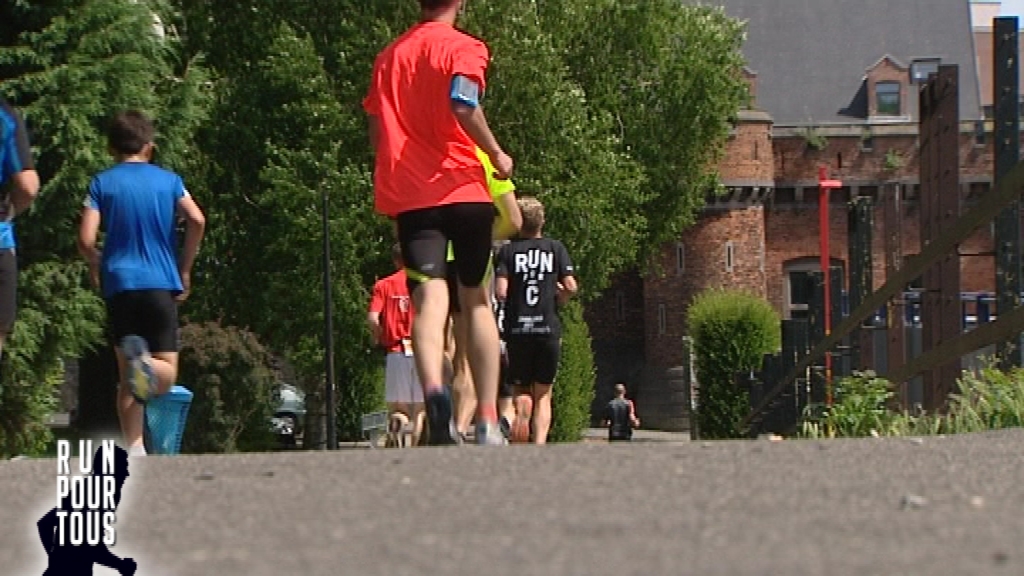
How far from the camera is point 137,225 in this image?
36.5ft

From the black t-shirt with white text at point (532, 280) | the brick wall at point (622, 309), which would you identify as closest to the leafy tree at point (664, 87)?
the brick wall at point (622, 309)

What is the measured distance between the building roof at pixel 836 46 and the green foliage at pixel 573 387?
67.7ft

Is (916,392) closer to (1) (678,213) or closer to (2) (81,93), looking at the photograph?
(2) (81,93)

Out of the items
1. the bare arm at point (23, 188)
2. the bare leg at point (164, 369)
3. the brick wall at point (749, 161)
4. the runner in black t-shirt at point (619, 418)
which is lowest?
the runner in black t-shirt at point (619, 418)

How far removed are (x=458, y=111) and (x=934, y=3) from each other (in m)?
75.0

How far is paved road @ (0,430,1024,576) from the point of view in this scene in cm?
589

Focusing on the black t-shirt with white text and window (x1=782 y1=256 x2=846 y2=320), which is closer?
the black t-shirt with white text

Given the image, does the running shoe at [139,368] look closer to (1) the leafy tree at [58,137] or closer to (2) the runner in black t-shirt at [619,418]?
(1) the leafy tree at [58,137]

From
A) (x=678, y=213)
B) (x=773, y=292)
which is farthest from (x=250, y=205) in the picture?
(x=773, y=292)

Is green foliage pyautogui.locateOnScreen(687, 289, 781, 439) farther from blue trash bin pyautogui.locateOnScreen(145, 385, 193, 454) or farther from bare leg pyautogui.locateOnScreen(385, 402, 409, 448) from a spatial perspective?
blue trash bin pyautogui.locateOnScreen(145, 385, 193, 454)

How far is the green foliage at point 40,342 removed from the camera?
3118 cm

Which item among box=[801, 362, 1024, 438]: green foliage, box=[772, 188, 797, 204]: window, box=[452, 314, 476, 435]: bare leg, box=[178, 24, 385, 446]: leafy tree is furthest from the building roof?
box=[452, 314, 476, 435]: bare leg

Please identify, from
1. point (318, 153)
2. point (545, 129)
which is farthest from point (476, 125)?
point (545, 129)

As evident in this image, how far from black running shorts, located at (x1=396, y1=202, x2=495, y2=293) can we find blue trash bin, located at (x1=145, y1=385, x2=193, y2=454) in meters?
1.48
